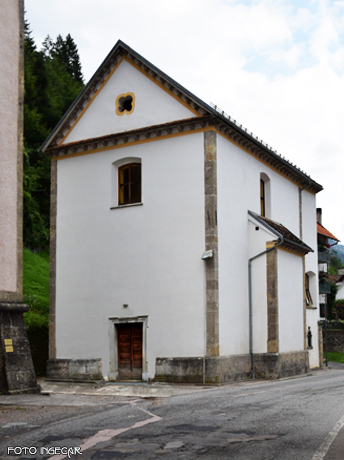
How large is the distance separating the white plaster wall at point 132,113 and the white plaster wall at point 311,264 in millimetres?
10386

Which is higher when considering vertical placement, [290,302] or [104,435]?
[290,302]

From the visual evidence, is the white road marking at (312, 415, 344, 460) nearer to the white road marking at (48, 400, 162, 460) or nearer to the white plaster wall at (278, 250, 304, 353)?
the white road marking at (48, 400, 162, 460)

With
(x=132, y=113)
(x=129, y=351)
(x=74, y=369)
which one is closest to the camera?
(x=129, y=351)

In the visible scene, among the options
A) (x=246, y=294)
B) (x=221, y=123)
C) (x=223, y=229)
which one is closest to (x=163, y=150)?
(x=221, y=123)

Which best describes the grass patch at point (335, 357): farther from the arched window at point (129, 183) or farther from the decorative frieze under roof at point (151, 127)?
the arched window at point (129, 183)

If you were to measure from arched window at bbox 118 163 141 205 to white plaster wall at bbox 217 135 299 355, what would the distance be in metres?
3.02

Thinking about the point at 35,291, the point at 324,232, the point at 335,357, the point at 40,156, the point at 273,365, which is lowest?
the point at 335,357

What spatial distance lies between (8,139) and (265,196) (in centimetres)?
1125

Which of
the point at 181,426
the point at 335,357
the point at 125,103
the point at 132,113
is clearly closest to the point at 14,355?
the point at 181,426

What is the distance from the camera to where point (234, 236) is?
19.2 m

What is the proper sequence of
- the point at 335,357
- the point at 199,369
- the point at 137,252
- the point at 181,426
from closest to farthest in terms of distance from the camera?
the point at 181,426 < the point at 199,369 < the point at 137,252 < the point at 335,357

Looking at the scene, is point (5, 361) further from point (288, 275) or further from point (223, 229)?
point (288, 275)

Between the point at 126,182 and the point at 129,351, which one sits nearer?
the point at 129,351

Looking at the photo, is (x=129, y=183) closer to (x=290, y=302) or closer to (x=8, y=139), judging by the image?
(x=8, y=139)
